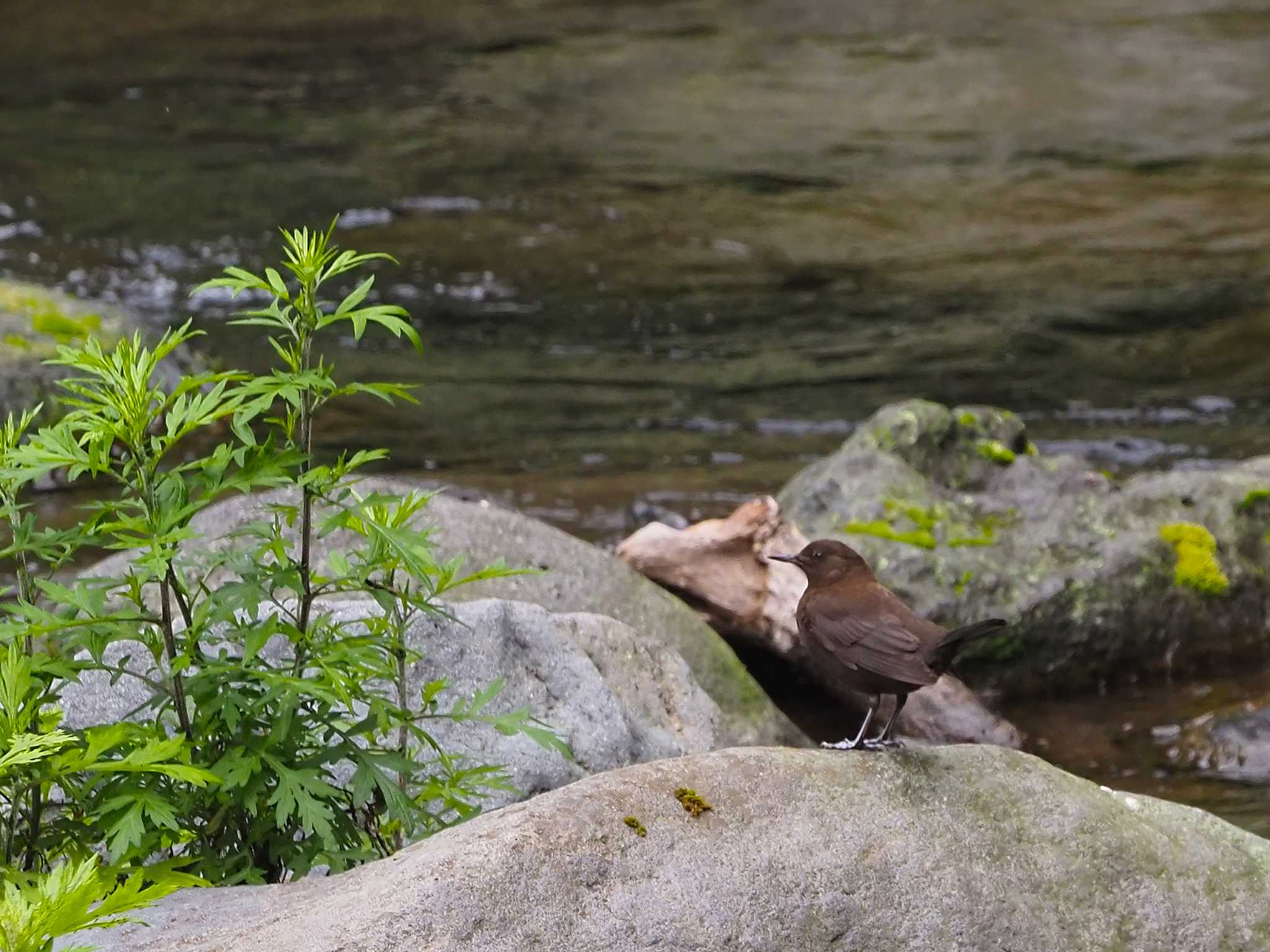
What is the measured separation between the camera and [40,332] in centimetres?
991

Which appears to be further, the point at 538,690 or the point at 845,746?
the point at 538,690

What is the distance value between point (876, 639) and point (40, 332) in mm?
7670

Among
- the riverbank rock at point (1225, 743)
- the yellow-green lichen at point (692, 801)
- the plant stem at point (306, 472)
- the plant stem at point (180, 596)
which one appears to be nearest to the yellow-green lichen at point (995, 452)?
the riverbank rock at point (1225, 743)

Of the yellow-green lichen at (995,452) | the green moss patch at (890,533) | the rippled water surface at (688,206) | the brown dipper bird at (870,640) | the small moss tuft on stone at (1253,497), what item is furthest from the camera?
the rippled water surface at (688,206)

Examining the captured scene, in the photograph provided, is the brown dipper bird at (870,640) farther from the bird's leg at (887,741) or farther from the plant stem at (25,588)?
the plant stem at (25,588)

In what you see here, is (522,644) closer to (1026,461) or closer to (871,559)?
(871,559)

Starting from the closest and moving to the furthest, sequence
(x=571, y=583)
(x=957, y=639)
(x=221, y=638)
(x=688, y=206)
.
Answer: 1. (x=221, y=638)
2. (x=957, y=639)
3. (x=571, y=583)
4. (x=688, y=206)

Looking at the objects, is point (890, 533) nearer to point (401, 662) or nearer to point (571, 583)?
point (571, 583)

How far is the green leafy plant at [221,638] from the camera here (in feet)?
9.21

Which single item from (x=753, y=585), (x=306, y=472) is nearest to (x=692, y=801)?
(x=306, y=472)

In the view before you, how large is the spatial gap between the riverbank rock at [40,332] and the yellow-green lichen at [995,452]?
5168mm

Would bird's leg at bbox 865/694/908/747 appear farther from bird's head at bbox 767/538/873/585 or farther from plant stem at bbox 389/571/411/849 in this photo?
plant stem at bbox 389/571/411/849

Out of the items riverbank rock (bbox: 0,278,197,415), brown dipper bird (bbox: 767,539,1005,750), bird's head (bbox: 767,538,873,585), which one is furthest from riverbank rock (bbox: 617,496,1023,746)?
riverbank rock (bbox: 0,278,197,415)

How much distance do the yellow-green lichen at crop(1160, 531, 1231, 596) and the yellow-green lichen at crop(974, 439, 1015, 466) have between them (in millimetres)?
921
